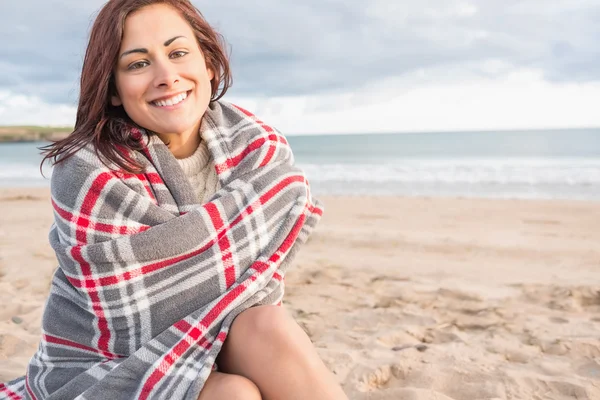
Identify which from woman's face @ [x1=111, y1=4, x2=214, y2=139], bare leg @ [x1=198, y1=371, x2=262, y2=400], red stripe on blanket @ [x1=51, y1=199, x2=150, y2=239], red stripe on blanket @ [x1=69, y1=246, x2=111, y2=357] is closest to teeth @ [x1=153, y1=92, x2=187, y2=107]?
woman's face @ [x1=111, y1=4, x2=214, y2=139]

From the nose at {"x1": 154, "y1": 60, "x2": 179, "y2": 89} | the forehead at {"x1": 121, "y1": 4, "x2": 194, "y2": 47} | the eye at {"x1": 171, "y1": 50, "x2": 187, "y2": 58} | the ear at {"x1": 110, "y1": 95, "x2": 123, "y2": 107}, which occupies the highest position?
the forehead at {"x1": 121, "y1": 4, "x2": 194, "y2": 47}

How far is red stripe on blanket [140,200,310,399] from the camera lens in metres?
1.57

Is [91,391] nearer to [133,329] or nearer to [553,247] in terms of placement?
[133,329]

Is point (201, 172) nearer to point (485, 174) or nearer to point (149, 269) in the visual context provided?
point (149, 269)

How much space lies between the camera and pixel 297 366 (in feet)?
5.03

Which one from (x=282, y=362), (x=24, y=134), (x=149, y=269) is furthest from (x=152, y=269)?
(x=24, y=134)

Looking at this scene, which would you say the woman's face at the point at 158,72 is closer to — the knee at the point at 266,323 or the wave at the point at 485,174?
the knee at the point at 266,323

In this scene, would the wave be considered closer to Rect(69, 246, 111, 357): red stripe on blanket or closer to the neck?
the neck

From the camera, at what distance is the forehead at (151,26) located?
69.8 inches

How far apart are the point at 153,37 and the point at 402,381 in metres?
1.77

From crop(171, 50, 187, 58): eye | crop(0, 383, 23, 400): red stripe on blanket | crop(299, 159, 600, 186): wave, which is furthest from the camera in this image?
crop(299, 159, 600, 186): wave

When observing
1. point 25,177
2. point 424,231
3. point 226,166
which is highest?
point 226,166

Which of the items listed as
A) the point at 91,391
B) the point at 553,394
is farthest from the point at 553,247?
the point at 91,391

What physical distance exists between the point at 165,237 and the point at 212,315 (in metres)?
0.27
